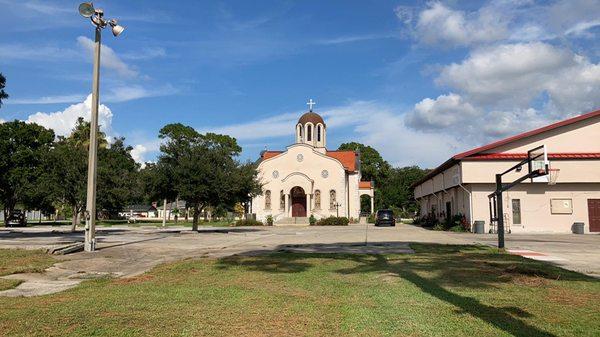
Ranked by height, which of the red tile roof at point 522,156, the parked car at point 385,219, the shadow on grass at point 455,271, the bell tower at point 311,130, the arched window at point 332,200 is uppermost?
the bell tower at point 311,130

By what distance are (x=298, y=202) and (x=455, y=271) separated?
5204cm

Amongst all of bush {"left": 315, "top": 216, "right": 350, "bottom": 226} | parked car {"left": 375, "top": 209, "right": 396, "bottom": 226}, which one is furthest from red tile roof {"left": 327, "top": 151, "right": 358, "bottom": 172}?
parked car {"left": 375, "top": 209, "right": 396, "bottom": 226}

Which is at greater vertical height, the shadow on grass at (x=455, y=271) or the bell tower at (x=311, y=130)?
the bell tower at (x=311, y=130)

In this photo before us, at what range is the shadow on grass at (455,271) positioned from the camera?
20.6 ft

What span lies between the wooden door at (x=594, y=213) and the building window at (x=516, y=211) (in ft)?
15.7

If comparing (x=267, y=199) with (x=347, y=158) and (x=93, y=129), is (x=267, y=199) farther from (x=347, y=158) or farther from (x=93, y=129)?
(x=93, y=129)

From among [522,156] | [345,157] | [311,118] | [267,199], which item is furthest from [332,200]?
[522,156]

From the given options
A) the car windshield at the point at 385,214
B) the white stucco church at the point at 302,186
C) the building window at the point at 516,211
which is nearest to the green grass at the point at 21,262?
the building window at the point at 516,211

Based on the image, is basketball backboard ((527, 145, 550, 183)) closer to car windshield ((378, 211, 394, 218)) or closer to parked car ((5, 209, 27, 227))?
car windshield ((378, 211, 394, 218))

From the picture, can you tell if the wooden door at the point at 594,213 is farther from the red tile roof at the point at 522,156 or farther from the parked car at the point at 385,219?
the parked car at the point at 385,219

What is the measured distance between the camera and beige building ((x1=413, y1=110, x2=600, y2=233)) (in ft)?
108

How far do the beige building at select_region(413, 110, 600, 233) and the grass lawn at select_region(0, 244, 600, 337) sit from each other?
2321 cm

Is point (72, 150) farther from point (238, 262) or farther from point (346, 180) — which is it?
point (346, 180)

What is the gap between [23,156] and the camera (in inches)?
2009
